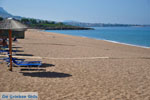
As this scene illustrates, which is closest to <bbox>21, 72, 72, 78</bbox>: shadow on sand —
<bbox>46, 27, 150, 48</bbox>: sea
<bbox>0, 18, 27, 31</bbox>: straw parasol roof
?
<bbox>0, 18, 27, 31</bbox>: straw parasol roof

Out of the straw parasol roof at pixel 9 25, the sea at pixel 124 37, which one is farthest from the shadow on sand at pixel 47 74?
the sea at pixel 124 37

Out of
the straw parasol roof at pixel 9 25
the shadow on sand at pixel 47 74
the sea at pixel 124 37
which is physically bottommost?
the sea at pixel 124 37

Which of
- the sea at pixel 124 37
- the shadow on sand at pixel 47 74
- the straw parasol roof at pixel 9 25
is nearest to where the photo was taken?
the straw parasol roof at pixel 9 25

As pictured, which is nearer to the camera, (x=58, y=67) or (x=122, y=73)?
(x=122, y=73)

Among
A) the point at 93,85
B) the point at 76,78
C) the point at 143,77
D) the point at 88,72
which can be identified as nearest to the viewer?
the point at 93,85

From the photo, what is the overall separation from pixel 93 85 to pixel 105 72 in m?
1.84

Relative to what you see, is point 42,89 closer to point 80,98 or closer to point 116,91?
point 80,98

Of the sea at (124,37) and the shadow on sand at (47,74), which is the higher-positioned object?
the shadow on sand at (47,74)

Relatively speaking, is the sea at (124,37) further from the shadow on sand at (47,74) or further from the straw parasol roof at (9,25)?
the straw parasol roof at (9,25)

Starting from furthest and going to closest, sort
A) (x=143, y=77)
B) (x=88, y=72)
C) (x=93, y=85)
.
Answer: (x=88, y=72)
(x=143, y=77)
(x=93, y=85)

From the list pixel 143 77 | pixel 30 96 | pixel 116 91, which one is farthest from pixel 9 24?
pixel 143 77

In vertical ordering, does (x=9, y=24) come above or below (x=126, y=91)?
above

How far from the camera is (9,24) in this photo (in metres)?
6.57

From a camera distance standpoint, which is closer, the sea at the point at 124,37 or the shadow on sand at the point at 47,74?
the shadow on sand at the point at 47,74
